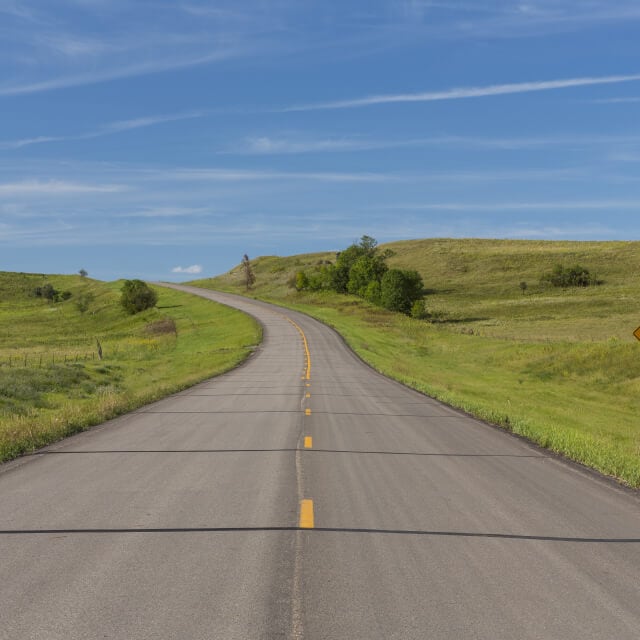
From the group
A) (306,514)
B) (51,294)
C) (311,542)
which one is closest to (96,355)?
(306,514)

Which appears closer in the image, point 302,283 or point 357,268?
point 357,268

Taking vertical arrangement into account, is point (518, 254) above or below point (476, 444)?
above

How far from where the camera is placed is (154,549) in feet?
22.4

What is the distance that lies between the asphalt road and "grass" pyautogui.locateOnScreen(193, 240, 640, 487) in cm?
327

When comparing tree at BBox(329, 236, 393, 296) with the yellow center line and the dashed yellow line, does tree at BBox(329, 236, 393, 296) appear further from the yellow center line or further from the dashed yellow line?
the yellow center line

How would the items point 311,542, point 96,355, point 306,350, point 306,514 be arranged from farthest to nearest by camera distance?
point 96,355, point 306,350, point 306,514, point 311,542

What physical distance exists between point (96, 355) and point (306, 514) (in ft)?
176

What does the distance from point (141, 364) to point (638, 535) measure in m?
44.5

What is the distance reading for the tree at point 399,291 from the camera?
8850cm

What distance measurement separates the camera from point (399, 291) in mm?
88312

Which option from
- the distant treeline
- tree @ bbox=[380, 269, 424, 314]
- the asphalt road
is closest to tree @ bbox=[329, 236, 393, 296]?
the distant treeline

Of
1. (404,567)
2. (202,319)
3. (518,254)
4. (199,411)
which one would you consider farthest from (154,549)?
(518,254)

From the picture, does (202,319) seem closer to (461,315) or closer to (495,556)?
(461,315)

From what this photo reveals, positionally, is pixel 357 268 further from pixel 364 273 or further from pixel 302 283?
pixel 302 283
